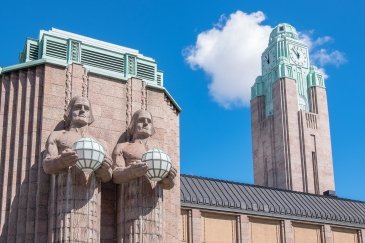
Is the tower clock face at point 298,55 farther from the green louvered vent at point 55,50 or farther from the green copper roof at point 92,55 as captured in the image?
the green louvered vent at point 55,50

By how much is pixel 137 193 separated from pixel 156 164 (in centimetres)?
121

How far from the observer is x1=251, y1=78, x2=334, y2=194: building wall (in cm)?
9456

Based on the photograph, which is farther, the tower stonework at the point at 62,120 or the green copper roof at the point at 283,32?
the green copper roof at the point at 283,32

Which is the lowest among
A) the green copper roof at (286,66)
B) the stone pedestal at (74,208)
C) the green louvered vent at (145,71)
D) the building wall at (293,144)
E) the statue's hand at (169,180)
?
the stone pedestal at (74,208)

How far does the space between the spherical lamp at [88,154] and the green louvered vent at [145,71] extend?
490 centimetres

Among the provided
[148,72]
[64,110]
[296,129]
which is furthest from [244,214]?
[296,129]

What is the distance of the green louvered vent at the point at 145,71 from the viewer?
24375 millimetres

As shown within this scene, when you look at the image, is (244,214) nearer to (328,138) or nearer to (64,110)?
(64,110)

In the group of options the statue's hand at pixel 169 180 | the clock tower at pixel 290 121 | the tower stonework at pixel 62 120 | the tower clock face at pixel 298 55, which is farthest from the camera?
the tower clock face at pixel 298 55

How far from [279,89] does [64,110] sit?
78.4 metres

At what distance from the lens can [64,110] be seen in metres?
22.1

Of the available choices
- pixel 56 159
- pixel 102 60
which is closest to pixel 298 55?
pixel 102 60

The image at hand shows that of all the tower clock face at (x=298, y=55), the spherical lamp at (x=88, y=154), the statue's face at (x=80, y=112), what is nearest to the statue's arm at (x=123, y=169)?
the spherical lamp at (x=88, y=154)

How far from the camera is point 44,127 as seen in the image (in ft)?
70.6
